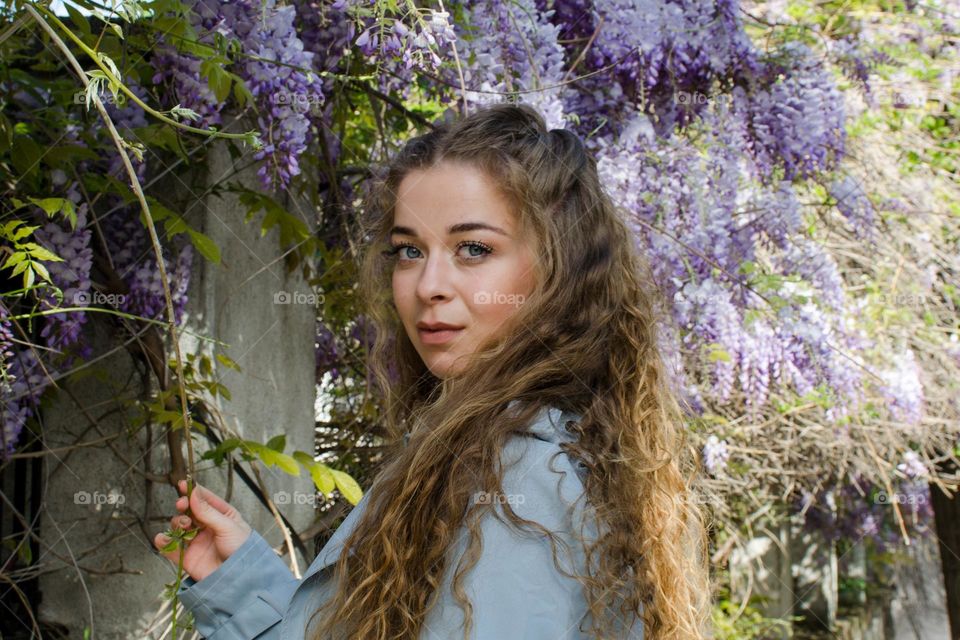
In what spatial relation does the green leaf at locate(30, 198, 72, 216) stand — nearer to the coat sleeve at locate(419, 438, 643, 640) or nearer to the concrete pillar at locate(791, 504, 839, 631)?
the coat sleeve at locate(419, 438, 643, 640)

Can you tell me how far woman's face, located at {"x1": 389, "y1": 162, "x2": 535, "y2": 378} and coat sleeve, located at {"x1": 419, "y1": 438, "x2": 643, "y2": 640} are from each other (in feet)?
0.78

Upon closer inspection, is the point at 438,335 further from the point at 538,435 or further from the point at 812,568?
the point at 812,568

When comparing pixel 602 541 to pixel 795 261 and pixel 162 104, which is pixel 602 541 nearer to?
pixel 162 104

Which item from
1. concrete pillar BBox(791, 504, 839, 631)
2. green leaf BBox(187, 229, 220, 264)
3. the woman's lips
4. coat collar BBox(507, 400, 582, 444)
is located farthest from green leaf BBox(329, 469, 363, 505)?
concrete pillar BBox(791, 504, 839, 631)

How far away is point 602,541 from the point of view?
3.75ft

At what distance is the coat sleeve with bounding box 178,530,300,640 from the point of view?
145 cm

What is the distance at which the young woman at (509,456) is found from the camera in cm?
112

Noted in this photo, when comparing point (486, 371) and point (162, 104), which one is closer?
point (486, 371)

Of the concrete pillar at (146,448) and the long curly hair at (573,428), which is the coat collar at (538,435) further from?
the concrete pillar at (146,448)

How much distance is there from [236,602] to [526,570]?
549 millimetres

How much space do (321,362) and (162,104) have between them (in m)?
1.02

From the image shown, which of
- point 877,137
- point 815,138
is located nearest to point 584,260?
point 815,138

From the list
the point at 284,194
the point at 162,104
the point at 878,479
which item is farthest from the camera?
the point at 878,479

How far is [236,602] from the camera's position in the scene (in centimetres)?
145
